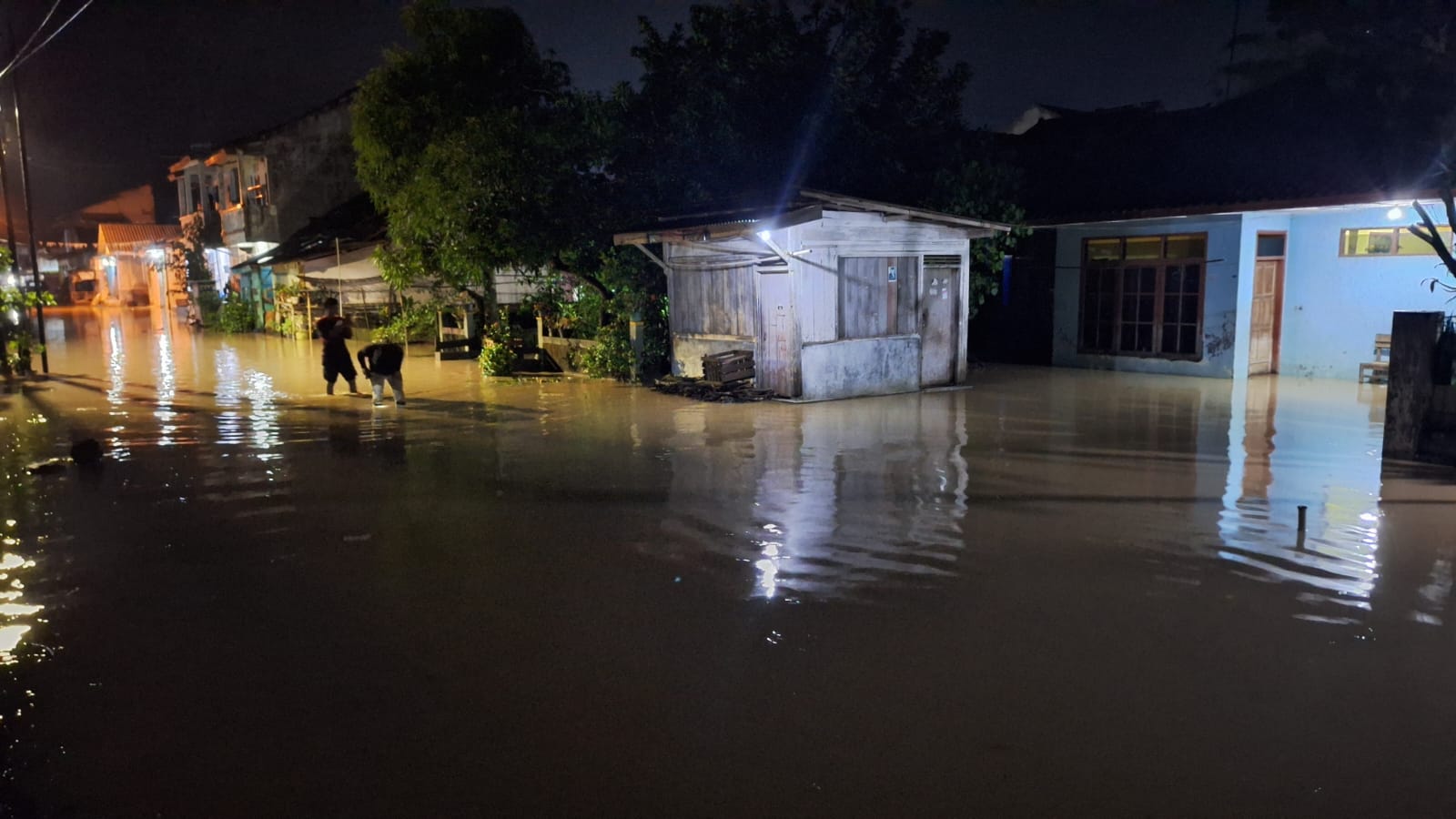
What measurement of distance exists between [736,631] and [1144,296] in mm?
14256

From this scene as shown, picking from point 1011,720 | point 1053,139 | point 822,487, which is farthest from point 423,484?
point 1053,139

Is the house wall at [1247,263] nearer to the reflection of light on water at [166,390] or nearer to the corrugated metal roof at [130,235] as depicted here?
the reflection of light on water at [166,390]

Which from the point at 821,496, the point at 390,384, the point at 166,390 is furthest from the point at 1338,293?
the point at 166,390

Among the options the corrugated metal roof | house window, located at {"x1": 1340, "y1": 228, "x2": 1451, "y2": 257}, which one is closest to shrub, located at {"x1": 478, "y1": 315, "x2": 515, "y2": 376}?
house window, located at {"x1": 1340, "y1": 228, "x2": 1451, "y2": 257}

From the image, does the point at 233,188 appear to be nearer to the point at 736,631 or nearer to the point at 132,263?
the point at 132,263

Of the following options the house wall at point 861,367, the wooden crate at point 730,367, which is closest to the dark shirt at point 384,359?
the wooden crate at point 730,367

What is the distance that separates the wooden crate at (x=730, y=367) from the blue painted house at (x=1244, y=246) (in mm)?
6713

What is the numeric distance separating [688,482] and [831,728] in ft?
16.1

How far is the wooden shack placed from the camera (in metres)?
13.7

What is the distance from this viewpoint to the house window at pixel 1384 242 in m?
14.4

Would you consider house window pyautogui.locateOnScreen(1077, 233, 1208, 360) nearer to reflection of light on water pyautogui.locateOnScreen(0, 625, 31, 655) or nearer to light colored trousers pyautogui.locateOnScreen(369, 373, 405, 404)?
light colored trousers pyautogui.locateOnScreen(369, 373, 405, 404)

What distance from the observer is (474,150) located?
55.2 ft

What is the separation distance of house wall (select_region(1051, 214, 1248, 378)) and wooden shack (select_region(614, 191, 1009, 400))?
365 centimetres

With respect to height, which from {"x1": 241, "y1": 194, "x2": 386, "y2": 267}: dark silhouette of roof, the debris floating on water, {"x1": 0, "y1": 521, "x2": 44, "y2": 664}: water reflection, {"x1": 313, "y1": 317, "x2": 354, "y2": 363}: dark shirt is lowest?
{"x1": 0, "y1": 521, "x2": 44, "y2": 664}: water reflection
